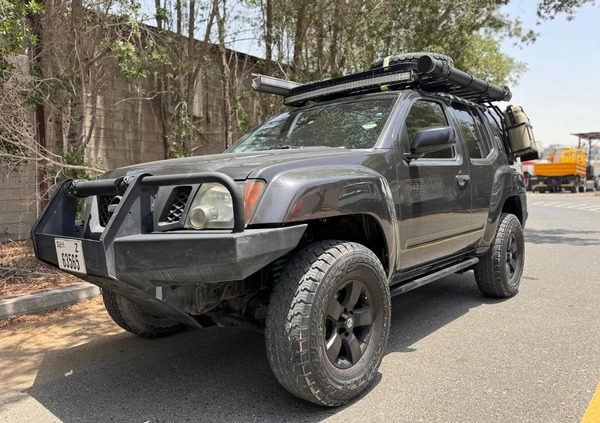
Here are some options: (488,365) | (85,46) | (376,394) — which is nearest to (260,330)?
(376,394)

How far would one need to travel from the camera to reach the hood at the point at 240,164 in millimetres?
2648

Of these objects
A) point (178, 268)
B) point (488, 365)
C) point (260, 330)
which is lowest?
point (488, 365)

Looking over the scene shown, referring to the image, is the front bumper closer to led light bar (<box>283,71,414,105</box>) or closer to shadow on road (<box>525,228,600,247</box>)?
led light bar (<box>283,71,414,105</box>)

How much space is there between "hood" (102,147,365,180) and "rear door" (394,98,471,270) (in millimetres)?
526

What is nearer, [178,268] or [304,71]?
[178,268]

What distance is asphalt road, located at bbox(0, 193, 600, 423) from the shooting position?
279 cm

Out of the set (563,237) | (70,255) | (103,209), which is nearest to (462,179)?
(103,209)

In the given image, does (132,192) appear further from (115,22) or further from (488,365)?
(115,22)

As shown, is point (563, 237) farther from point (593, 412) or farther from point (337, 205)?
point (337, 205)

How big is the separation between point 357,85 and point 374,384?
2369 mm

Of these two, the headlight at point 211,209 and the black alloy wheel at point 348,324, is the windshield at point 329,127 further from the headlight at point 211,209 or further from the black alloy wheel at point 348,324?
the headlight at point 211,209

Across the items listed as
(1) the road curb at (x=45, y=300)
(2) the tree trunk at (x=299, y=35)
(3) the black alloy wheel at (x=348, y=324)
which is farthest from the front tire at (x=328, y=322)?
(2) the tree trunk at (x=299, y=35)

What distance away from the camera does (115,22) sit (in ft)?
22.5

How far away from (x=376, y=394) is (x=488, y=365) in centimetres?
91
